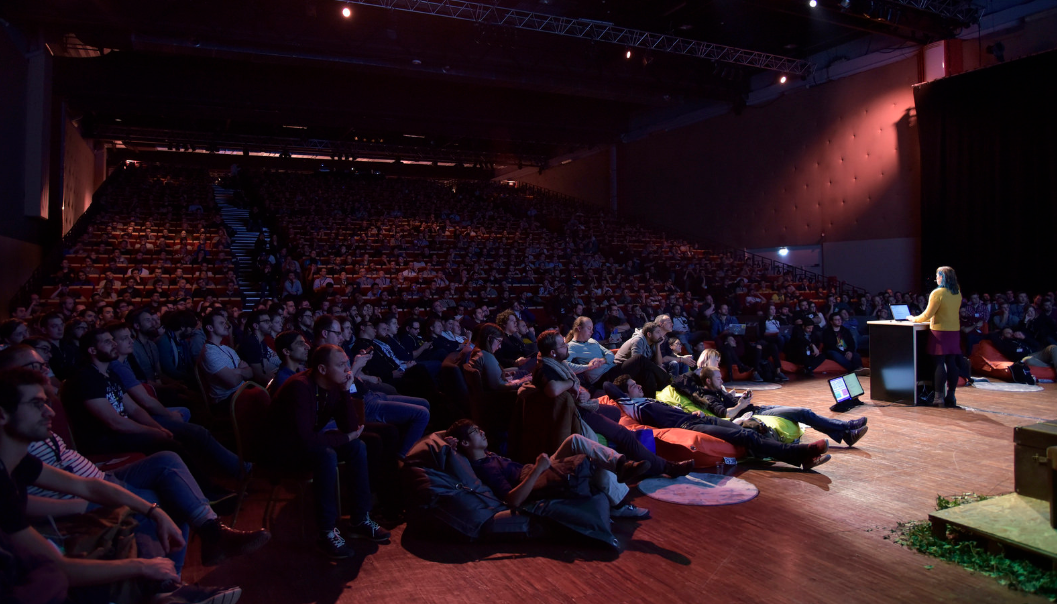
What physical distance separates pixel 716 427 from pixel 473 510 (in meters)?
2.02

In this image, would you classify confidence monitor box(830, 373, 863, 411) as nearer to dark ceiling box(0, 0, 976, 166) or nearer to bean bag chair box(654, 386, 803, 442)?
bean bag chair box(654, 386, 803, 442)

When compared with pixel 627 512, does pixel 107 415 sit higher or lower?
higher

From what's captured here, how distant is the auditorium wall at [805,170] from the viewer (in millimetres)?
12852

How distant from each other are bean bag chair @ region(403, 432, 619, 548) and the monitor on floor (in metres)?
3.74

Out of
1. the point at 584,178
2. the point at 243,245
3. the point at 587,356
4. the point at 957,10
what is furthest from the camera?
the point at 584,178

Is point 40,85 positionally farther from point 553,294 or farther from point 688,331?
point 688,331

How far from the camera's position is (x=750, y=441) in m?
4.34

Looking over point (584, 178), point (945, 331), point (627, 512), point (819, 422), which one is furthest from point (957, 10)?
point (584, 178)

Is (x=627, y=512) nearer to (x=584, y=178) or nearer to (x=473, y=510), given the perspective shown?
(x=473, y=510)

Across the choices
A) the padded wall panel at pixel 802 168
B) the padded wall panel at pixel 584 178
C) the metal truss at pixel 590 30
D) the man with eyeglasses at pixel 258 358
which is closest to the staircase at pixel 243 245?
the metal truss at pixel 590 30

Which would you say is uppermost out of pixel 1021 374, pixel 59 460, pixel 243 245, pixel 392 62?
pixel 392 62

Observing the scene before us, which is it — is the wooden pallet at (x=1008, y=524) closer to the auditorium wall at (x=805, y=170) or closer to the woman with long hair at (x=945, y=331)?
the woman with long hair at (x=945, y=331)

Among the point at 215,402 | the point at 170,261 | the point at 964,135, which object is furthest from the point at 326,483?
the point at 964,135

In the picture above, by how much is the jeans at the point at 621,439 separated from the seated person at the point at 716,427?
58 centimetres
